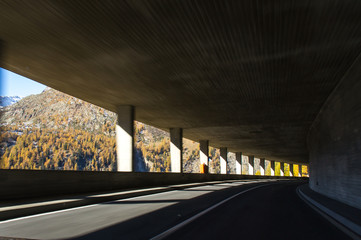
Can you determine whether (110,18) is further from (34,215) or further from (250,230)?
(250,230)

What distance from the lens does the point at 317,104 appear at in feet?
73.7

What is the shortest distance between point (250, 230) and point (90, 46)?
30.3 feet

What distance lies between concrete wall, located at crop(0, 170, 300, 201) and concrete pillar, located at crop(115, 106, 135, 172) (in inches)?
90.0

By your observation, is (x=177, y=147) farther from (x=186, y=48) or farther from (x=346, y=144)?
(x=346, y=144)

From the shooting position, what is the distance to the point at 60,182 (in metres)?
13.2

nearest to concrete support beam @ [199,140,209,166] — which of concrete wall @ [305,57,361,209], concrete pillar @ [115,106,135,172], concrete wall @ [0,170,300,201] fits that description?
concrete pillar @ [115,106,135,172]

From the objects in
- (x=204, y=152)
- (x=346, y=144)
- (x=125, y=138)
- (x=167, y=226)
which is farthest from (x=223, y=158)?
(x=167, y=226)

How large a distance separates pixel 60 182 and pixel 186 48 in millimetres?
7765

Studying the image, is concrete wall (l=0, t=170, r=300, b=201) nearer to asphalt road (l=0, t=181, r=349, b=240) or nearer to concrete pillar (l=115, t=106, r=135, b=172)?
concrete pillar (l=115, t=106, r=135, b=172)

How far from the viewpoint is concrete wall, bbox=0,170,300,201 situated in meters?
10.7

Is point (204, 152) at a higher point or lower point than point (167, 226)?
higher

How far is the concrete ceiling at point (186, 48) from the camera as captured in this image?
31.0 ft

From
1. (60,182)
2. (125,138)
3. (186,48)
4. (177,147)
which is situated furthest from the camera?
(177,147)

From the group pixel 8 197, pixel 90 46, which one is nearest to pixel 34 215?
pixel 8 197
